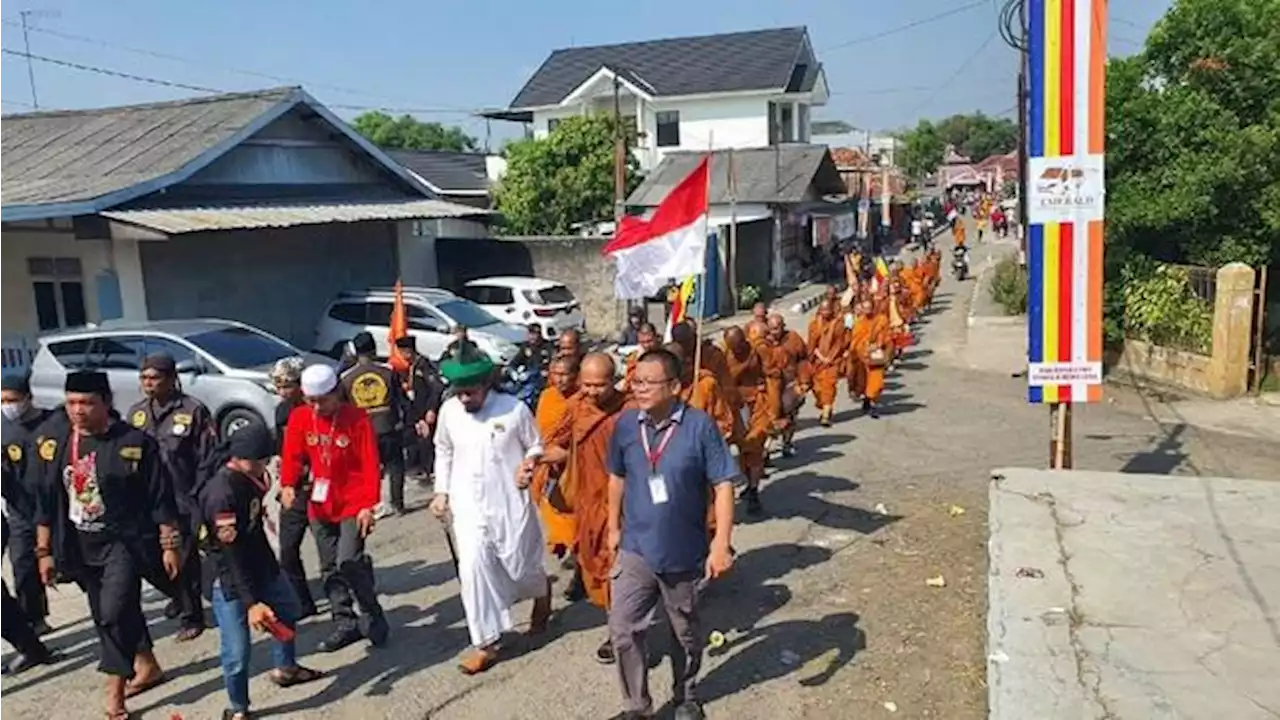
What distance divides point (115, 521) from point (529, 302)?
50.3 ft

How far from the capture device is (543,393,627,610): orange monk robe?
586cm

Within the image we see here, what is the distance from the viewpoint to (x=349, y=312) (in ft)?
58.9

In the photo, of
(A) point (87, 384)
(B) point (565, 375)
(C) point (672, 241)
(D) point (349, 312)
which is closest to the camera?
(A) point (87, 384)

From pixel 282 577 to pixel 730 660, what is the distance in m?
2.36

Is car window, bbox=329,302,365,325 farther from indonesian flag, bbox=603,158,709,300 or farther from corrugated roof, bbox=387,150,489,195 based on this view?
corrugated roof, bbox=387,150,489,195

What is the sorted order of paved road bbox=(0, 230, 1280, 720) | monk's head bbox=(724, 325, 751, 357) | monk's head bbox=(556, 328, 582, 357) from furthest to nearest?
monk's head bbox=(724, 325, 751, 357)
monk's head bbox=(556, 328, 582, 357)
paved road bbox=(0, 230, 1280, 720)

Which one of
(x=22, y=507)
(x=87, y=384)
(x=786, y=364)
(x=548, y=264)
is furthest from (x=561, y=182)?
(x=87, y=384)

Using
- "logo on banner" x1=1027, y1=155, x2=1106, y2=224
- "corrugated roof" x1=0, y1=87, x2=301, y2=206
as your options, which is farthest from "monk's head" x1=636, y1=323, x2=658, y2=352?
"corrugated roof" x1=0, y1=87, x2=301, y2=206

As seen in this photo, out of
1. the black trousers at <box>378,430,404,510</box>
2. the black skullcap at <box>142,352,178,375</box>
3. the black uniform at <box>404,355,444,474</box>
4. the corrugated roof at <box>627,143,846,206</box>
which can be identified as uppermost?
the corrugated roof at <box>627,143,846,206</box>

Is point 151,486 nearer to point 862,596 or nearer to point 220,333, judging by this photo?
point 862,596

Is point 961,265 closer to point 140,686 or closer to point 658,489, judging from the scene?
point 658,489

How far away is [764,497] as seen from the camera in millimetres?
9211

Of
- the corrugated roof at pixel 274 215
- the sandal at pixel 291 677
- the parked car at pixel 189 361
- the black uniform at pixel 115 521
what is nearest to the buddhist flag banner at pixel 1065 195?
the sandal at pixel 291 677

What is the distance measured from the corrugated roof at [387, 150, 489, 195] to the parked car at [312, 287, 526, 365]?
1511cm
